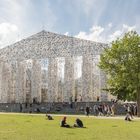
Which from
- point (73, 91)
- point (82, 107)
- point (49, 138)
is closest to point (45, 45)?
point (73, 91)

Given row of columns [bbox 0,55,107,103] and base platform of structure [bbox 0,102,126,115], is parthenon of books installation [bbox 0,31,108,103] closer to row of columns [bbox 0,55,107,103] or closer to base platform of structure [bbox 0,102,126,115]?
row of columns [bbox 0,55,107,103]

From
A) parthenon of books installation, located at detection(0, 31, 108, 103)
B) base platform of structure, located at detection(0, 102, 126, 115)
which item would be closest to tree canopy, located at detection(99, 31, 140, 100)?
base platform of structure, located at detection(0, 102, 126, 115)

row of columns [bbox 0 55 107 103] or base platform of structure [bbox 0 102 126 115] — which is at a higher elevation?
row of columns [bbox 0 55 107 103]

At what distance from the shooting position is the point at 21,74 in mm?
70812

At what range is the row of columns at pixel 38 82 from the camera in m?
63.6

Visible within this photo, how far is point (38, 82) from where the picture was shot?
225ft

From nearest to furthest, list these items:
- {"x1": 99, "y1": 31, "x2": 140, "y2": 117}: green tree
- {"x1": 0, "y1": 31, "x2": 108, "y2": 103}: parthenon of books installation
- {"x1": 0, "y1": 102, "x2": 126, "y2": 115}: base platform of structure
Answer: {"x1": 99, "y1": 31, "x2": 140, "y2": 117}: green tree < {"x1": 0, "y1": 102, "x2": 126, "y2": 115}: base platform of structure < {"x1": 0, "y1": 31, "x2": 108, "y2": 103}: parthenon of books installation

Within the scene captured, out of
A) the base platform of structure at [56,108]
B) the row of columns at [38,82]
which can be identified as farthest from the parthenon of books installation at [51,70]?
the base platform of structure at [56,108]

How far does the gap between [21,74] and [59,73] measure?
7.36m

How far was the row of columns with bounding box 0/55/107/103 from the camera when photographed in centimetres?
6359

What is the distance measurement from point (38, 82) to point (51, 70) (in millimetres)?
3817

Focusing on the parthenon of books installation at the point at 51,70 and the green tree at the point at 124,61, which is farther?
the parthenon of books installation at the point at 51,70

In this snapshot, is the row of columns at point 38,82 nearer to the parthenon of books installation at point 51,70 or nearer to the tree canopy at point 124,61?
the parthenon of books installation at point 51,70

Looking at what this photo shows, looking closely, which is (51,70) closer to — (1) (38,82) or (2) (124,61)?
(1) (38,82)
